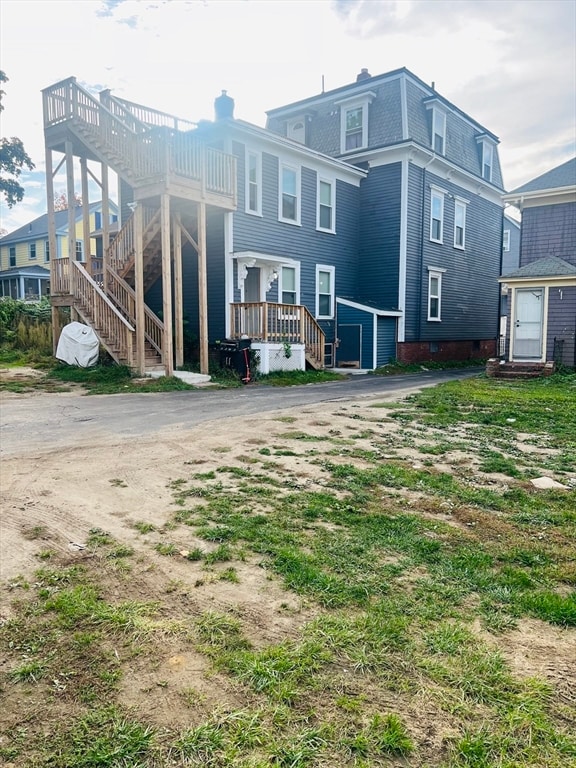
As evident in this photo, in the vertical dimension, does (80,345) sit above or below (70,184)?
below

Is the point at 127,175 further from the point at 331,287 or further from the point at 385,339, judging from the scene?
the point at 385,339

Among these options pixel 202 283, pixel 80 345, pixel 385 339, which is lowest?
pixel 80 345

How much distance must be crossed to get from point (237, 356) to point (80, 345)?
4.34 m

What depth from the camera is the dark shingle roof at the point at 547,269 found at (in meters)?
15.1

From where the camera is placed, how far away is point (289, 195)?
1686cm

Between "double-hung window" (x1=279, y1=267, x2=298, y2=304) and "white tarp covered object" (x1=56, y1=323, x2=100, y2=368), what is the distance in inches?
231

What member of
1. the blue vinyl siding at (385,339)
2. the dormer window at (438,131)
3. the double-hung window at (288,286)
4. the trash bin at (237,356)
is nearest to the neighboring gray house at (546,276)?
the blue vinyl siding at (385,339)

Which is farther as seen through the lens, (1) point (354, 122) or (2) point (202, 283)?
(1) point (354, 122)

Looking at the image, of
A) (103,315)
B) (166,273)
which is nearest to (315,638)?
(166,273)

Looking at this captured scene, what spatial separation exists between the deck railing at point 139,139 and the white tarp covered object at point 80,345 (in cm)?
427

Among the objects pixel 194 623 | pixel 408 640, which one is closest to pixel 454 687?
pixel 408 640

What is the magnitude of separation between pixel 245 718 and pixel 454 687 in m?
0.83

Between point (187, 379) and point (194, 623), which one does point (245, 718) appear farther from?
point (187, 379)

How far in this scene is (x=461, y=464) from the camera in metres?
5.46
